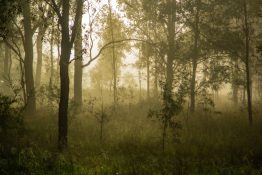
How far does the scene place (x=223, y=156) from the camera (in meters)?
11.8

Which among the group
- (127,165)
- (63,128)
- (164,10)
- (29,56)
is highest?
(164,10)

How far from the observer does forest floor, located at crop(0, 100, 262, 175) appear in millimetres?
10281

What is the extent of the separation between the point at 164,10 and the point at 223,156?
496 inches

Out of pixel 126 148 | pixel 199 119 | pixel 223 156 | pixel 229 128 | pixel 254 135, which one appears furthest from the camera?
pixel 199 119

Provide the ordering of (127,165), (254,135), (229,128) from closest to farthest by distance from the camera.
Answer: (127,165) → (254,135) → (229,128)

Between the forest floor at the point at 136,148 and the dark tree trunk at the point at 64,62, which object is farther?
the dark tree trunk at the point at 64,62

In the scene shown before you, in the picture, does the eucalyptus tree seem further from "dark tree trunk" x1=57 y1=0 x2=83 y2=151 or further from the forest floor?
the forest floor

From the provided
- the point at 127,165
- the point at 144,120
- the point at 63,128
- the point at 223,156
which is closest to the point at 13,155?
the point at 63,128

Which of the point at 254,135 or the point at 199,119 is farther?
the point at 199,119

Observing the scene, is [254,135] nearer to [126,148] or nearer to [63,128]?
[126,148]

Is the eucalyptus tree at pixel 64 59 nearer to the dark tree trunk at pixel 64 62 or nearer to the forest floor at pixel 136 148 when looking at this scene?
the dark tree trunk at pixel 64 62

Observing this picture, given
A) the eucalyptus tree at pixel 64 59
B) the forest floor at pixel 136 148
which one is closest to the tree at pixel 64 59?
the eucalyptus tree at pixel 64 59

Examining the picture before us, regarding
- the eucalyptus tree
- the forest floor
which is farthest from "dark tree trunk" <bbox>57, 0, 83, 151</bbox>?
the forest floor

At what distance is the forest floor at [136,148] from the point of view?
33.7 ft
